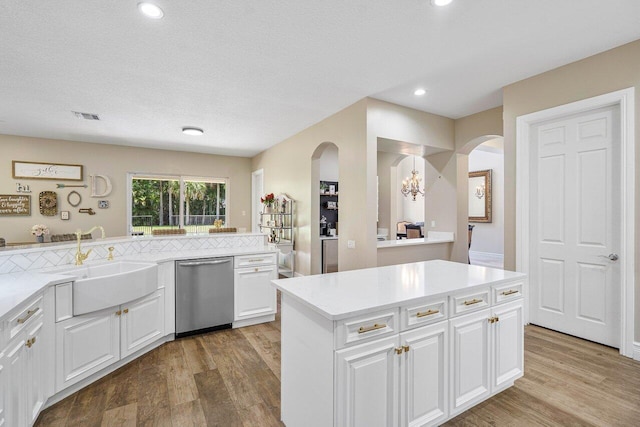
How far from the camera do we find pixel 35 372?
6.22 feet

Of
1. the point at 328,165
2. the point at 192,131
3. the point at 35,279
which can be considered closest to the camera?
the point at 35,279

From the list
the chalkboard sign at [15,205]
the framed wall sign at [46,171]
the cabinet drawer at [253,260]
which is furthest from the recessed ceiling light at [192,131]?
the chalkboard sign at [15,205]

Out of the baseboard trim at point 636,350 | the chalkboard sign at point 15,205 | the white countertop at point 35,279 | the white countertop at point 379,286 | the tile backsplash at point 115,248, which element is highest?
the chalkboard sign at point 15,205

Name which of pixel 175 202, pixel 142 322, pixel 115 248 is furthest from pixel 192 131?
pixel 142 322

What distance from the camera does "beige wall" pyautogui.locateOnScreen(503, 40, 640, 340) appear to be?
271 cm

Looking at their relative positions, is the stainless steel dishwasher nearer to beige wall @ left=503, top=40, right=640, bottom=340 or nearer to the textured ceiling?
the textured ceiling

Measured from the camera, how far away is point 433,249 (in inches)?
190

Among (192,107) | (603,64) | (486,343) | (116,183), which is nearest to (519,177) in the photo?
(603,64)

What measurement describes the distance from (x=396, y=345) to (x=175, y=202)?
6829mm

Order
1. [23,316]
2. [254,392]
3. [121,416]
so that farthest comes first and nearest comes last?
[254,392], [121,416], [23,316]

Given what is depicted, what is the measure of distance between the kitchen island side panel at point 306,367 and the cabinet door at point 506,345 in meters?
1.20

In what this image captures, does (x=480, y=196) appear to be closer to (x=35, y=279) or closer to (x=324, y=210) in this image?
(x=324, y=210)

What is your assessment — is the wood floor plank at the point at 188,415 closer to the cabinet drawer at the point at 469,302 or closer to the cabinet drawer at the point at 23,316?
the cabinet drawer at the point at 23,316

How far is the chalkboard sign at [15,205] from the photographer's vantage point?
5.60 meters
